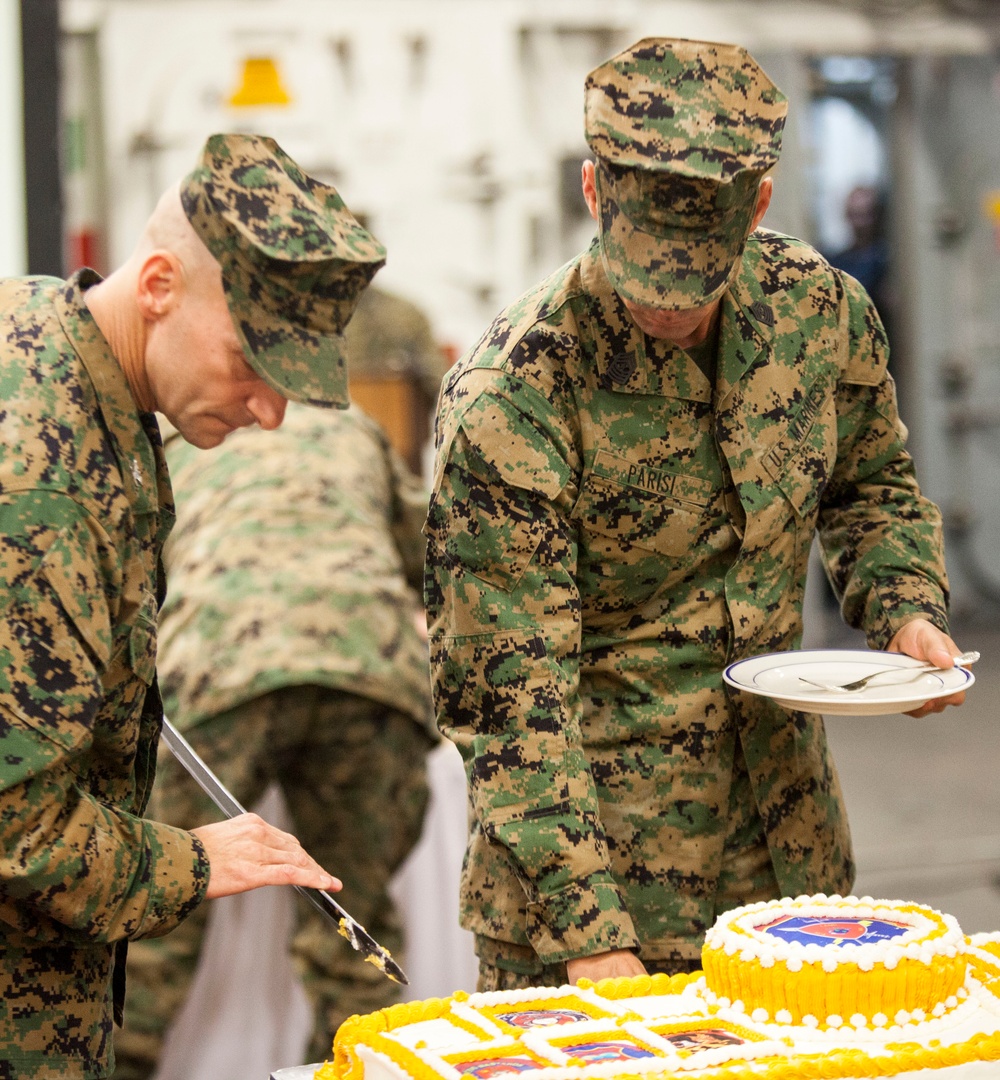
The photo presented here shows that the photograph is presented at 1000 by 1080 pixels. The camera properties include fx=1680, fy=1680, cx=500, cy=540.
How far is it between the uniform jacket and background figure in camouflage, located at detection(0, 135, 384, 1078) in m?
1.51

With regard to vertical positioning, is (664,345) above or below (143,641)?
above

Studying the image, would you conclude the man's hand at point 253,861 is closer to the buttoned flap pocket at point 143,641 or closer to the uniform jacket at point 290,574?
the buttoned flap pocket at point 143,641

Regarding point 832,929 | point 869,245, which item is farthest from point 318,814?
point 869,245

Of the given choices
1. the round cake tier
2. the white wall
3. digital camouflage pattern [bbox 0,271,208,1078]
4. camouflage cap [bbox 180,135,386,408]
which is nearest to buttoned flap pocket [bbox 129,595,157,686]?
digital camouflage pattern [bbox 0,271,208,1078]

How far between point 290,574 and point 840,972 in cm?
194

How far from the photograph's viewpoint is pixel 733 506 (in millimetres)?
2037

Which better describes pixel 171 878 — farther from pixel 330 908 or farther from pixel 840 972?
pixel 840 972

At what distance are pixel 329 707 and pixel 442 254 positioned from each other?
4.68m

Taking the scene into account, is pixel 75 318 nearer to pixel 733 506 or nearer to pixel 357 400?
pixel 733 506

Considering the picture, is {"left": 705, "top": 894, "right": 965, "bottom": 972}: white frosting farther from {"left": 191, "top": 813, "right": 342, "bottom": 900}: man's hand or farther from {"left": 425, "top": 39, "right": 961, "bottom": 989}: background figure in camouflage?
{"left": 191, "top": 813, "right": 342, "bottom": 900}: man's hand

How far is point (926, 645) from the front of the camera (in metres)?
2.04

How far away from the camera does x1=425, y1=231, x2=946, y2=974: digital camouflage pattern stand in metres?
1.88

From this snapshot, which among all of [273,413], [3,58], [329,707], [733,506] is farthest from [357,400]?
[273,413]

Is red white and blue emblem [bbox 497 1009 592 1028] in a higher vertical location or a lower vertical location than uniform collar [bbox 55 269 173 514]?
lower
